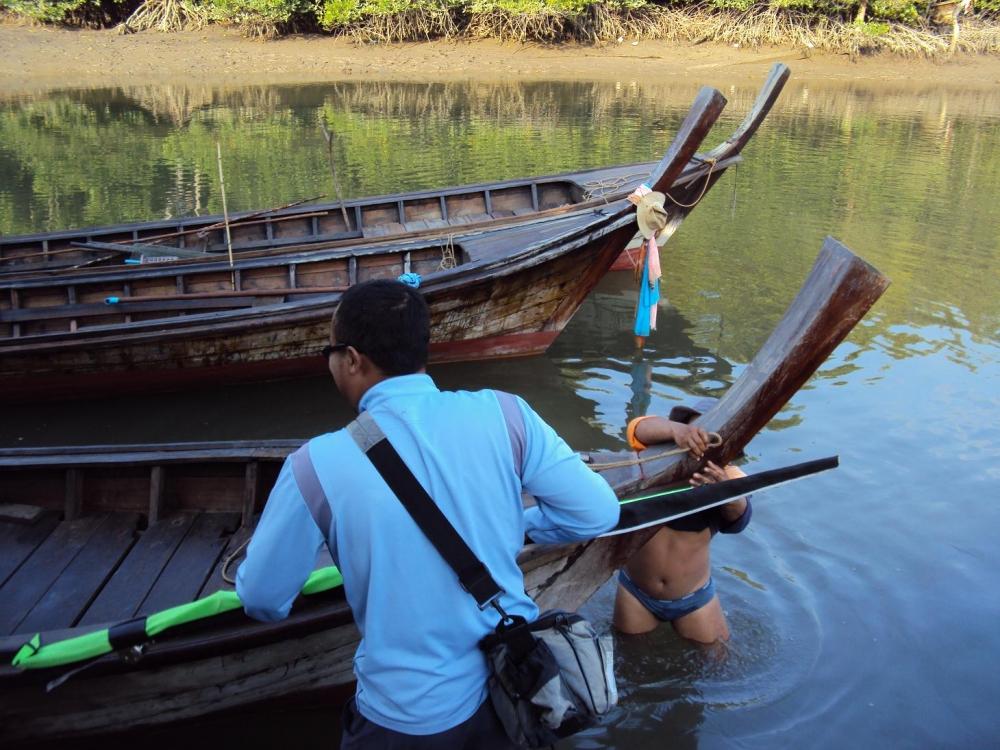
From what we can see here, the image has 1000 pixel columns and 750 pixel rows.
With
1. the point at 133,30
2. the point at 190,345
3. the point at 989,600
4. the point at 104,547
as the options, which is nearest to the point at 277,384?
the point at 190,345

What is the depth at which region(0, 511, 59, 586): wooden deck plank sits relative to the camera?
378 cm

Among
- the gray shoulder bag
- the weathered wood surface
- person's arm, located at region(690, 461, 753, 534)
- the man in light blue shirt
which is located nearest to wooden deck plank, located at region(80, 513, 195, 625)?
the man in light blue shirt

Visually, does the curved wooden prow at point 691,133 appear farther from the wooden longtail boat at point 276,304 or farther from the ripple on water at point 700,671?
the ripple on water at point 700,671

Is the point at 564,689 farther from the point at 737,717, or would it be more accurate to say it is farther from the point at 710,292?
the point at 710,292

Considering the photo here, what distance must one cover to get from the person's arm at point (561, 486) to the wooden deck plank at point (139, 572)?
209cm

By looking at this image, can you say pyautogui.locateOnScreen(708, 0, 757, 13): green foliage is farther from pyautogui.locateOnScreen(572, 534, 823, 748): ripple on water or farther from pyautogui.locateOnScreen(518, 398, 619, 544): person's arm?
pyautogui.locateOnScreen(518, 398, 619, 544): person's arm

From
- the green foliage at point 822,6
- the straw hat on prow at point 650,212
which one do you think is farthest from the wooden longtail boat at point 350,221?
the green foliage at point 822,6

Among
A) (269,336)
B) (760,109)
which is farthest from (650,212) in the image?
(269,336)

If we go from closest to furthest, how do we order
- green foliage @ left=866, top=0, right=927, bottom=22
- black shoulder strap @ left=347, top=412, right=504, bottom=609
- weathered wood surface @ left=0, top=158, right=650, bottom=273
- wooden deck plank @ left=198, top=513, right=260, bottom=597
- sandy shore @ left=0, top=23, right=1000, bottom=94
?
black shoulder strap @ left=347, top=412, right=504, bottom=609
wooden deck plank @ left=198, top=513, right=260, bottom=597
weathered wood surface @ left=0, top=158, right=650, bottom=273
sandy shore @ left=0, top=23, right=1000, bottom=94
green foliage @ left=866, top=0, right=927, bottom=22

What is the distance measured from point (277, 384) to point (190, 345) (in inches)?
31.8

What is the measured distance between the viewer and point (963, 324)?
845 centimetres

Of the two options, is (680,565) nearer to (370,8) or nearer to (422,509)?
(422,509)

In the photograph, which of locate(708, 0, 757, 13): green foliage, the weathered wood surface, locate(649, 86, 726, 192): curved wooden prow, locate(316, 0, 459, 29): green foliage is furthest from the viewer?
locate(708, 0, 757, 13): green foliage

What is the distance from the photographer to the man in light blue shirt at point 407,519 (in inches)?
73.2
